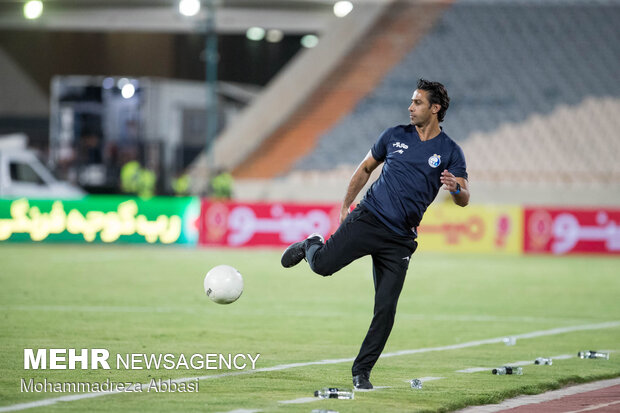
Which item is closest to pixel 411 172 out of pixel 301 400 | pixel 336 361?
pixel 301 400

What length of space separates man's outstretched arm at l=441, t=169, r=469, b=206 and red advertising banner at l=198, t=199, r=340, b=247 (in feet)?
60.9

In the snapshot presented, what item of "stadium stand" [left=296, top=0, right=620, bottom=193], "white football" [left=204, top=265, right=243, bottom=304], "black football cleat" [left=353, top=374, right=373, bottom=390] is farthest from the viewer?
"stadium stand" [left=296, top=0, right=620, bottom=193]

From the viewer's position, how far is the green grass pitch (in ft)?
26.5

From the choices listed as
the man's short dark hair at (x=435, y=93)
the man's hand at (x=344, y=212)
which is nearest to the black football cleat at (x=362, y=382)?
the man's hand at (x=344, y=212)

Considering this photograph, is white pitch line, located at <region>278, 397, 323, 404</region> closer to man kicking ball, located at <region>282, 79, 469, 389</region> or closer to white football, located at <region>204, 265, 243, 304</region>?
man kicking ball, located at <region>282, 79, 469, 389</region>

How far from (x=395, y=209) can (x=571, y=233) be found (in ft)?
66.1

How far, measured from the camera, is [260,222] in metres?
27.7

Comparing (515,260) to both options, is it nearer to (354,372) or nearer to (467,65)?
(467,65)

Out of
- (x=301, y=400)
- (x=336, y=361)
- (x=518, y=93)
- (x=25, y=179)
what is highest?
(x=518, y=93)

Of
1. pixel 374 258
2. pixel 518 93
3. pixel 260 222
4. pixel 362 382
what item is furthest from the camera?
pixel 518 93

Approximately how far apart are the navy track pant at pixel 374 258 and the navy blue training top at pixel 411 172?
0.35ft

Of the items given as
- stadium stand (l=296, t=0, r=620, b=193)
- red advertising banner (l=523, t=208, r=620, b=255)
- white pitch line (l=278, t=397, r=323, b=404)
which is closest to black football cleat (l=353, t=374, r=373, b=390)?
white pitch line (l=278, t=397, r=323, b=404)

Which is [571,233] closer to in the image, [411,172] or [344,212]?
[344,212]

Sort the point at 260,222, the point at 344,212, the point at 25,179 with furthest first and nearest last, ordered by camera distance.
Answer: the point at 25,179
the point at 260,222
the point at 344,212
